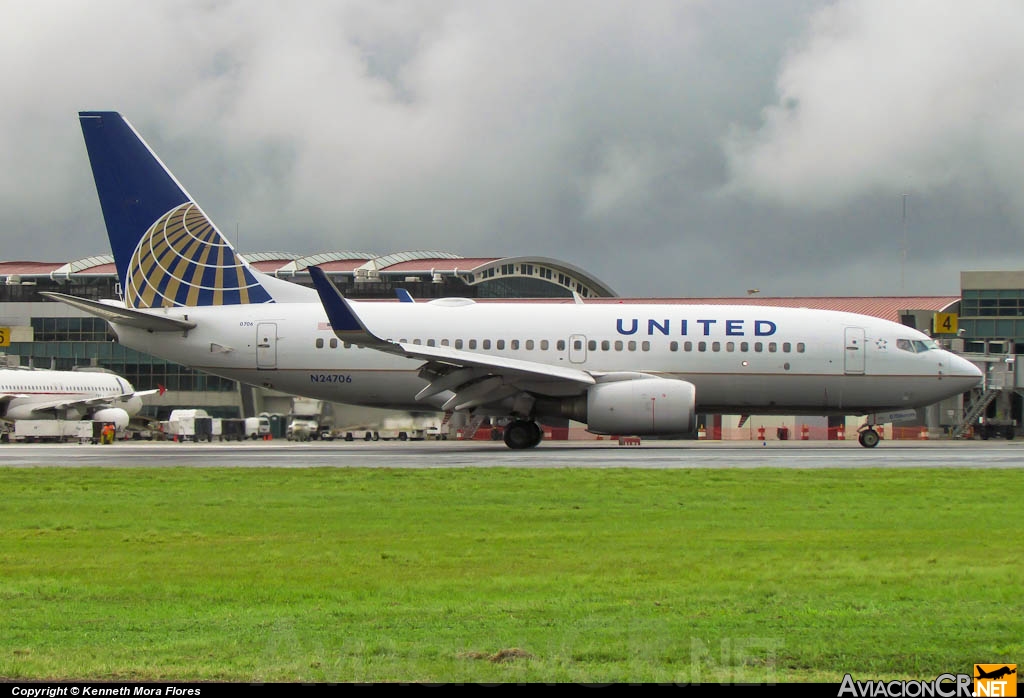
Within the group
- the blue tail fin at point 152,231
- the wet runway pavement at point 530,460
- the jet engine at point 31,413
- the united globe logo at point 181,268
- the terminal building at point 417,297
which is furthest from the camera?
the jet engine at point 31,413

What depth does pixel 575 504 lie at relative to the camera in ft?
54.5

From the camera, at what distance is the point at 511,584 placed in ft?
33.6

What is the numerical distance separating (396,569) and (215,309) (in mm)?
24770

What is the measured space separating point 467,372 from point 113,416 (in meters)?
35.3

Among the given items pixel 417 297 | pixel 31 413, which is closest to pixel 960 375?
pixel 31 413

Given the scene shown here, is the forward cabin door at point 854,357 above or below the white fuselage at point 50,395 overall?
above

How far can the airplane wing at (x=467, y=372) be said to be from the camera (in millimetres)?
30047

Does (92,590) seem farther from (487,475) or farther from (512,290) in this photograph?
(512,290)

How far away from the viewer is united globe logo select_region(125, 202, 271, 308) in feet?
114

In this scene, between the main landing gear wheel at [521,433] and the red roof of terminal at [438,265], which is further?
the red roof of terminal at [438,265]

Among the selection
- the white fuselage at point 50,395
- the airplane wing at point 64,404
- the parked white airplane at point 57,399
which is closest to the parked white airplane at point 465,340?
the parked white airplane at point 57,399

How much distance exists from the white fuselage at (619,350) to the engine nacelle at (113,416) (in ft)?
92.7

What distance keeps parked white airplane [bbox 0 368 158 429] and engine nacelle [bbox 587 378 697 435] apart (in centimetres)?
3731

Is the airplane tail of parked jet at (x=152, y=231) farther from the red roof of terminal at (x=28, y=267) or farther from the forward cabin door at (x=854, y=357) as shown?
the red roof of terminal at (x=28, y=267)
